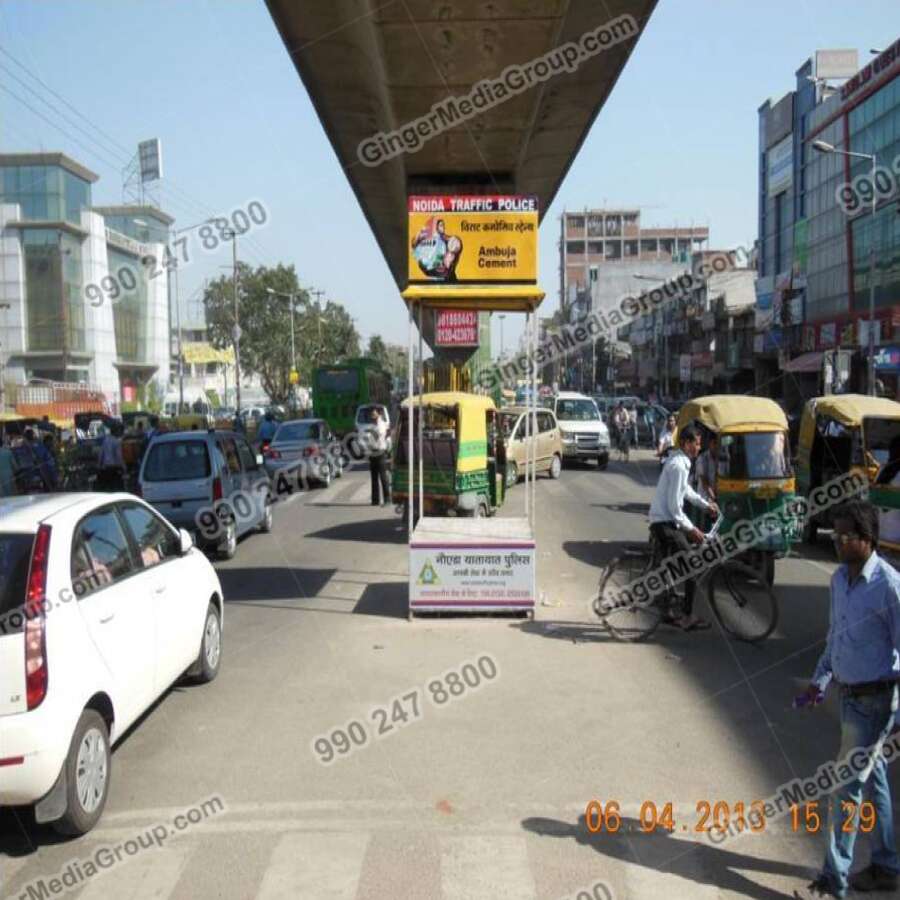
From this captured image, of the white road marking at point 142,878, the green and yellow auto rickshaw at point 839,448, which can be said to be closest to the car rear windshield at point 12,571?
the white road marking at point 142,878

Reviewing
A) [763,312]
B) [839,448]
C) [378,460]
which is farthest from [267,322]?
[839,448]

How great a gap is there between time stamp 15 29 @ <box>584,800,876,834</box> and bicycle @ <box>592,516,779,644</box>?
331 cm

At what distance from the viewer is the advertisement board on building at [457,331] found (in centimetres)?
4133

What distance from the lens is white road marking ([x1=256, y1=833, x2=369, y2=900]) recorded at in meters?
3.96

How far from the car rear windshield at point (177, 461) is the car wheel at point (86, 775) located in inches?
Answer: 322

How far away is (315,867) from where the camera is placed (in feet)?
13.7

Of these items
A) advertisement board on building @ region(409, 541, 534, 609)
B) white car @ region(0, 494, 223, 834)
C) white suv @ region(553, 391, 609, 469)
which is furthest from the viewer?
white suv @ region(553, 391, 609, 469)

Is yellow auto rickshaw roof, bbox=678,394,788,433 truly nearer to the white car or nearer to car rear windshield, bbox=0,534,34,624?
the white car

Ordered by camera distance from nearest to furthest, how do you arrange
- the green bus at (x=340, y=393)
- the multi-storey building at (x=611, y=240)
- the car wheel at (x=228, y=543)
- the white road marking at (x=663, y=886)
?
the white road marking at (x=663, y=886), the car wheel at (x=228, y=543), the green bus at (x=340, y=393), the multi-storey building at (x=611, y=240)

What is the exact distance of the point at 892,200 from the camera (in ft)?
117

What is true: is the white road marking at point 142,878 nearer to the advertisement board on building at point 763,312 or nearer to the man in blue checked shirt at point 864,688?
the man in blue checked shirt at point 864,688

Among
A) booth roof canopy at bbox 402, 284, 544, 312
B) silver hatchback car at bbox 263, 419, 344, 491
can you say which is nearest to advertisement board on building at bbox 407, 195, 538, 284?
booth roof canopy at bbox 402, 284, 544, 312

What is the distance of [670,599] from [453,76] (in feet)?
23.1

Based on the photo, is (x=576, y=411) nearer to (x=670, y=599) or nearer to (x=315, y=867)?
(x=670, y=599)
